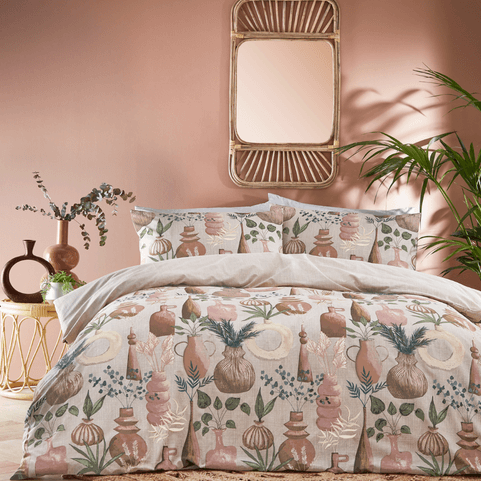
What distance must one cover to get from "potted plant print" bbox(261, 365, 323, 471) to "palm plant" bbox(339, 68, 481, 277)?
1745 millimetres

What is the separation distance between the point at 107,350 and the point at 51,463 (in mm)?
318

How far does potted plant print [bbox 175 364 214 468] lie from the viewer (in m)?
1.38

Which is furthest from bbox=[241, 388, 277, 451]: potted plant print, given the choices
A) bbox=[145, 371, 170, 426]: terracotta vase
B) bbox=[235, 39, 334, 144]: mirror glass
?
bbox=[235, 39, 334, 144]: mirror glass

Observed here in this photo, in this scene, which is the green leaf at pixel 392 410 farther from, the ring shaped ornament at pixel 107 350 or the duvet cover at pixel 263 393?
the ring shaped ornament at pixel 107 350

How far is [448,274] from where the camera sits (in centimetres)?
327

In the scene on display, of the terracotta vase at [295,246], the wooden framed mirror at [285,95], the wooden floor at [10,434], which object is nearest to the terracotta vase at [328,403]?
the wooden floor at [10,434]

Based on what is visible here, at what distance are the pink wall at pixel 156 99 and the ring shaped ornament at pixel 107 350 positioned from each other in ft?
5.69

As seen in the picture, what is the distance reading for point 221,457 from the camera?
4.53 feet

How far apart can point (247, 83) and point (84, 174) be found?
1.17 metres

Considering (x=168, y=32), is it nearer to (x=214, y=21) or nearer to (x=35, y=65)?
(x=214, y=21)

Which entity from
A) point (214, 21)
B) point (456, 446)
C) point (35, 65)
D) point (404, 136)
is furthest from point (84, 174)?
point (456, 446)

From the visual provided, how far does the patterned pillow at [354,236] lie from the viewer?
8.46 feet

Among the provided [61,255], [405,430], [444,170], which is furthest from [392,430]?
[444,170]

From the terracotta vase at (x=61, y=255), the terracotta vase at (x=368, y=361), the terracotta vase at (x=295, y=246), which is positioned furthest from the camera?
the terracotta vase at (x=61, y=255)
